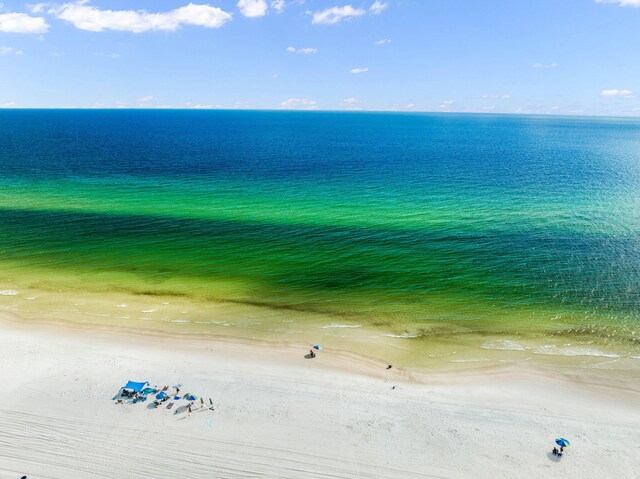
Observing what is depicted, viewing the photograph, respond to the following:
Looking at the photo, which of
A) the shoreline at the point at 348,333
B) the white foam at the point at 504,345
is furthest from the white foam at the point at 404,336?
the white foam at the point at 504,345

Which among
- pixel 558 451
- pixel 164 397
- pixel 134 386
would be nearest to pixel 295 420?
pixel 164 397

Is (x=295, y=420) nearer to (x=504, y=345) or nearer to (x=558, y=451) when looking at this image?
(x=558, y=451)

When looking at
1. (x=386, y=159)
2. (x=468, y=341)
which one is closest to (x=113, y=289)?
(x=468, y=341)

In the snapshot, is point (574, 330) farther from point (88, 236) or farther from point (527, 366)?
point (88, 236)

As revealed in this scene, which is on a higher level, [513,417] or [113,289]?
[113,289]

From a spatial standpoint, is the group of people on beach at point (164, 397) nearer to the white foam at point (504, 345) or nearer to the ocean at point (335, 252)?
the ocean at point (335, 252)

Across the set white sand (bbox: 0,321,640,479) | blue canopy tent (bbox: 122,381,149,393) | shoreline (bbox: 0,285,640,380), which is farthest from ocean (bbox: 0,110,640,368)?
blue canopy tent (bbox: 122,381,149,393)
